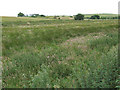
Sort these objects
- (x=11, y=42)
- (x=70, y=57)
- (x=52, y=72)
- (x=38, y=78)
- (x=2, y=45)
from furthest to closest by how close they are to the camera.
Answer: (x=11, y=42) < (x=2, y=45) < (x=70, y=57) < (x=52, y=72) < (x=38, y=78)

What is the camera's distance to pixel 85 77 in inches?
158

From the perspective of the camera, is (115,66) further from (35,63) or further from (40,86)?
(35,63)

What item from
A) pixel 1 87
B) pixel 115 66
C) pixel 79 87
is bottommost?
pixel 1 87

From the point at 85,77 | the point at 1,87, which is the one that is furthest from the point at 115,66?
the point at 1,87

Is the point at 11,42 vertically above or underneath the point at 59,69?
above

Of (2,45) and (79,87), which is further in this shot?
(2,45)

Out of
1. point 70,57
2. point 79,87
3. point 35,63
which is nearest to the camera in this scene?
point 79,87

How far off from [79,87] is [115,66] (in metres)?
1.57

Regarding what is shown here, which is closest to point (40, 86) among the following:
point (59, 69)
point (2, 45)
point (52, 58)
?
point (59, 69)

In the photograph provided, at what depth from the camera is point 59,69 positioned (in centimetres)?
562

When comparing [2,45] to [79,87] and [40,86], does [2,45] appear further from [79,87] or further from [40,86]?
[79,87]

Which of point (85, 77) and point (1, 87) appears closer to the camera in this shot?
point (85, 77)

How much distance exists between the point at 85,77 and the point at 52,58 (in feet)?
10.5

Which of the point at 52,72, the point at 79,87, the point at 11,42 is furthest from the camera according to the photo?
the point at 11,42
